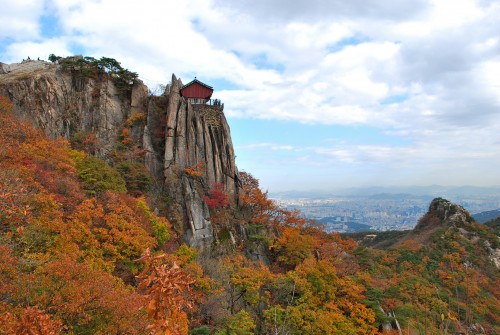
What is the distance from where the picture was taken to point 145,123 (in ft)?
109

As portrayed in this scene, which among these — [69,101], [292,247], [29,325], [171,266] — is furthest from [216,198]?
[29,325]

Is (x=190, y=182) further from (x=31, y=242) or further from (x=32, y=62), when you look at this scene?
(x=32, y=62)

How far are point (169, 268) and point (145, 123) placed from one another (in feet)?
100

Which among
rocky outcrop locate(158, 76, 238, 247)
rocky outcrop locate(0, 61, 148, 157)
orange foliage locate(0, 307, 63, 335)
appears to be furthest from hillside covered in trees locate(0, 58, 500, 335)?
rocky outcrop locate(0, 61, 148, 157)

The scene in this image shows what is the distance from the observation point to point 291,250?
29656mm

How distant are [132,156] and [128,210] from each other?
1102 cm

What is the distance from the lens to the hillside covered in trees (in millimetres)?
10312

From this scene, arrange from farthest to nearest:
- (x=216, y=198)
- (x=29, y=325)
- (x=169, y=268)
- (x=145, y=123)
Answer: (x=145, y=123) → (x=216, y=198) → (x=29, y=325) → (x=169, y=268)

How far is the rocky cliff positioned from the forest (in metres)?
1.15

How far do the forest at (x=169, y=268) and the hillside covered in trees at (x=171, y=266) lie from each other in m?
0.07

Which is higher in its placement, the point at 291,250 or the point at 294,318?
the point at 291,250

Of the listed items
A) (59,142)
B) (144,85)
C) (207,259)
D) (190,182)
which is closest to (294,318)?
(207,259)

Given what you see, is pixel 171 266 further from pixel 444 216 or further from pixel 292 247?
pixel 444 216

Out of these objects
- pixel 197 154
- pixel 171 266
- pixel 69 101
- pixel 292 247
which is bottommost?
pixel 292 247
